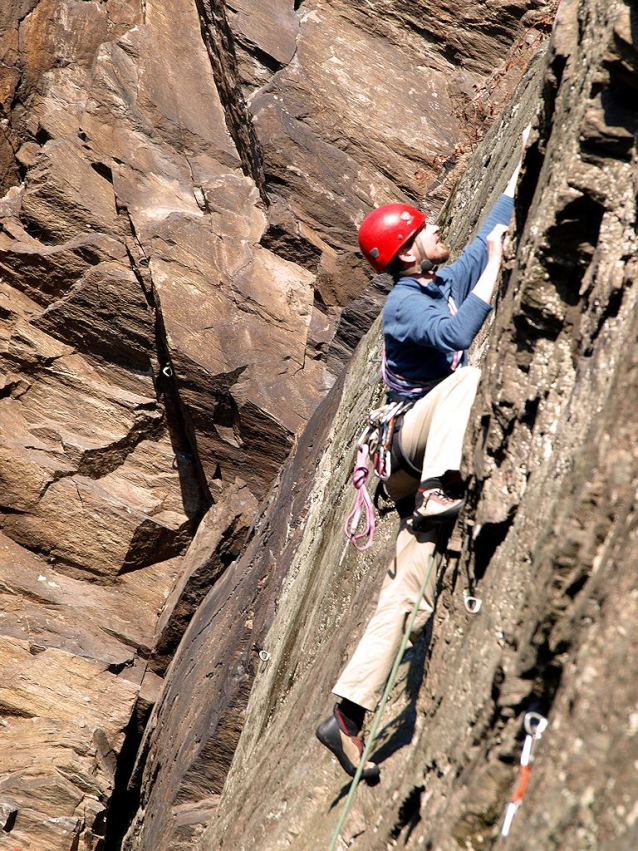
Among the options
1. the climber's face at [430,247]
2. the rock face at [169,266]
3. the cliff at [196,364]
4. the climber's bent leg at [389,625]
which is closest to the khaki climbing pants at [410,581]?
the climber's bent leg at [389,625]

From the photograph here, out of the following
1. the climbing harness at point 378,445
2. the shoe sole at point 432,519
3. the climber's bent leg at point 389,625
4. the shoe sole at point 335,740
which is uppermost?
the climbing harness at point 378,445

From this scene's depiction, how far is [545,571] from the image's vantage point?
2881mm

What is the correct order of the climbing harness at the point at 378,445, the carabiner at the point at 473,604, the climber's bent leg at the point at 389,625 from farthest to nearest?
1. the climbing harness at the point at 378,445
2. the climber's bent leg at the point at 389,625
3. the carabiner at the point at 473,604

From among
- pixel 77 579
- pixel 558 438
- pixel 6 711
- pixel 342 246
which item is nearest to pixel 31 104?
pixel 342 246

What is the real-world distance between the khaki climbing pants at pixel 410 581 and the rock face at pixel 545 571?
0.22 metres

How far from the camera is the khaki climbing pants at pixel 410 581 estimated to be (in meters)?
4.31

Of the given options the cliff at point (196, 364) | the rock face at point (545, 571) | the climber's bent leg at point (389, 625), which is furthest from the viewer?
the cliff at point (196, 364)

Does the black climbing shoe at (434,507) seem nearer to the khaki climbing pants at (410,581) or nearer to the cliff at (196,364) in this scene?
the khaki climbing pants at (410,581)

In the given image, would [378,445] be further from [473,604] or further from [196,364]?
[196,364]

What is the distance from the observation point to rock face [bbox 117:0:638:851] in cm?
230

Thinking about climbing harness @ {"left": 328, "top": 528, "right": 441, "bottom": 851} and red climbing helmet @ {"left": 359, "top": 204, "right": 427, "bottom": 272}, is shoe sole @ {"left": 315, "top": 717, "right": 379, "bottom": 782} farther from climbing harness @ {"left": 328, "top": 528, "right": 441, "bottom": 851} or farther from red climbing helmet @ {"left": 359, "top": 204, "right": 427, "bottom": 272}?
red climbing helmet @ {"left": 359, "top": 204, "right": 427, "bottom": 272}

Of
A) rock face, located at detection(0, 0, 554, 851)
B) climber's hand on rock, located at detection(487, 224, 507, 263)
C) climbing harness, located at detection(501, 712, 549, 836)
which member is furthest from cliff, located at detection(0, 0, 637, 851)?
climbing harness, located at detection(501, 712, 549, 836)

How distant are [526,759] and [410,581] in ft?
5.75

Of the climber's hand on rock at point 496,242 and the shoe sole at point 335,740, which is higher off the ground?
the climber's hand on rock at point 496,242
